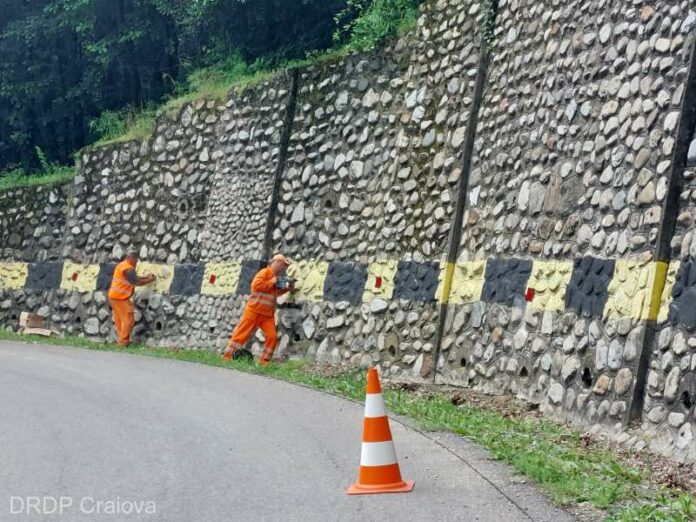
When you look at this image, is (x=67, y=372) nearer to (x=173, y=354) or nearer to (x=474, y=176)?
(x=173, y=354)

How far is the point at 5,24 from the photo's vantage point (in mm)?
29219

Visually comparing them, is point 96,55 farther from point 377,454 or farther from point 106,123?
point 377,454

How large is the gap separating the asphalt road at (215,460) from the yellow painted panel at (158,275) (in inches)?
311

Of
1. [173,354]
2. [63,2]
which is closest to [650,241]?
[173,354]

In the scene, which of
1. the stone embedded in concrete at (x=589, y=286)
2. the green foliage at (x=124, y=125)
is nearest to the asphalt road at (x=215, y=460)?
the stone embedded in concrete at (x=589, y=286)

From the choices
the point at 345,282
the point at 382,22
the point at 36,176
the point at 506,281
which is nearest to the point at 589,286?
the point at 506,281

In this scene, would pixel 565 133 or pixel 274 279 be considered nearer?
pixel 565 133

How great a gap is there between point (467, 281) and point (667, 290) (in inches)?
178

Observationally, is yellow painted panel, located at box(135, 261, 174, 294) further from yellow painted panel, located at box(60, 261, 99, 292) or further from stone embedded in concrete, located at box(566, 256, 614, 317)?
stone embedded in concrete, located at box(566, 256, 614, 317)

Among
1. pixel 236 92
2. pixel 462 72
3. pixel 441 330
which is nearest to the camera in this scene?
pixel 441 330

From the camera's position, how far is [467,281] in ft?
47.7

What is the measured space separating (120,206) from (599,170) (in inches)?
532

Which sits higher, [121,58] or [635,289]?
[121,58]

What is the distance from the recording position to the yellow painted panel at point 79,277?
23391 millimetres
